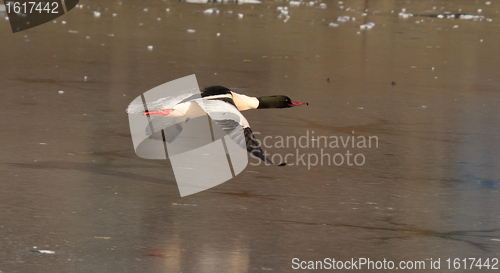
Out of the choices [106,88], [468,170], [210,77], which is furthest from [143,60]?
[468,170]

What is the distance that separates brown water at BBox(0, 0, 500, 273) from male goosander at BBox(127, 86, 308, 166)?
337 millimetres

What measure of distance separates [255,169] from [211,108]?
0.73m

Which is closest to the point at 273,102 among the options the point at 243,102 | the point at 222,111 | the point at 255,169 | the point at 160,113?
the point at 243,102

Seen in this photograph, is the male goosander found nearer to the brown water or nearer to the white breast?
the white breast

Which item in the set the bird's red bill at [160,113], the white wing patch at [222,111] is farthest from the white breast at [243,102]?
the white wing patch at [222,111]

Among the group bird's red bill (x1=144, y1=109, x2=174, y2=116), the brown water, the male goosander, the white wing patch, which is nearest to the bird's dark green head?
the male goosander

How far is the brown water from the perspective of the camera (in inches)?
130

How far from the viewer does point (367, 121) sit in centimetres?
623

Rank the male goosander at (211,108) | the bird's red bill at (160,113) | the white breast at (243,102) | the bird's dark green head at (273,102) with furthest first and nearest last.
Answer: the bird's dark green head at (273,102) < the white breast at (243,102) < the bird's red bill at (160,113) < the male goosander at (211,108)

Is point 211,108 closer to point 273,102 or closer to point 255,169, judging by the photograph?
point 255,169

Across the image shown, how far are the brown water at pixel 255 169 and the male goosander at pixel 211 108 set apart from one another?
34 centimetres

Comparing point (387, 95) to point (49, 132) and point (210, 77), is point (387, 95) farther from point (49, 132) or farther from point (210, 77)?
point (49, 132)

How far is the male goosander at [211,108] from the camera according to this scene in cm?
386

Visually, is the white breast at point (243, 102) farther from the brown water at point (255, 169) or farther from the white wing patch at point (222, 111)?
the white wing patch at point (222, 111)
